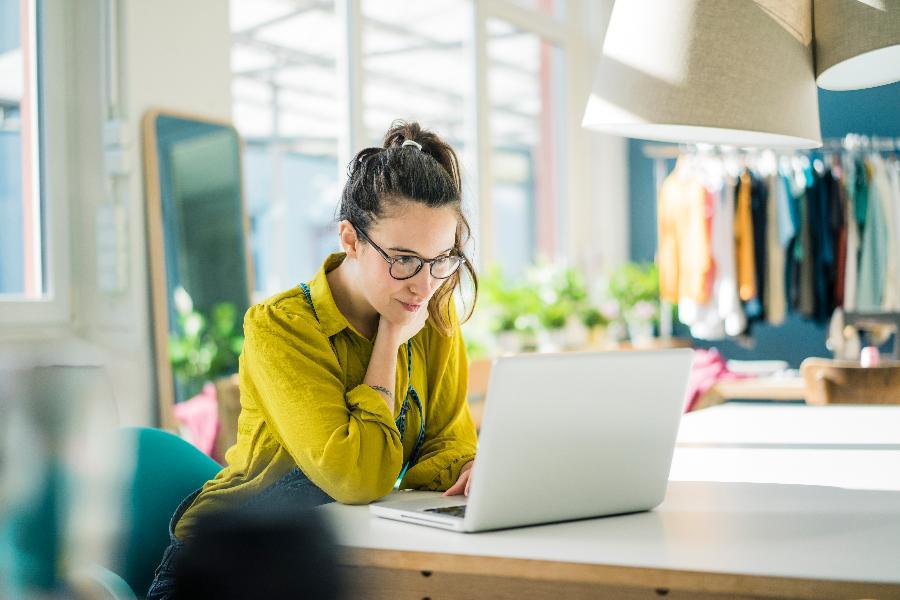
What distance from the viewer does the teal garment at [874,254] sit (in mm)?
5258

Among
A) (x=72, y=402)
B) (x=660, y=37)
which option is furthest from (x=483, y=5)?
(x=72, y=402)

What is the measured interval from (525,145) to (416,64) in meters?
1.37

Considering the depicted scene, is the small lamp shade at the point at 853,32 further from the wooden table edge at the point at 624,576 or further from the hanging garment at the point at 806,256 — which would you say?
the hanging garment at the point at 806,256

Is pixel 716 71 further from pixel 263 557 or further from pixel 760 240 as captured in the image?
pixel 760 240

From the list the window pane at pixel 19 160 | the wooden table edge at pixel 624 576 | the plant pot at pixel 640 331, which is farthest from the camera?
the plant pot at pixel 640 331

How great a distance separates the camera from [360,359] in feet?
5.70

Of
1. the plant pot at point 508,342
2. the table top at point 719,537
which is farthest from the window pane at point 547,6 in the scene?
the table top at point 719,537

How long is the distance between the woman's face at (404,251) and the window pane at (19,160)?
185 centimetres

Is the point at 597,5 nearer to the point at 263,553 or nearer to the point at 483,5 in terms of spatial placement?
the point at 483,5

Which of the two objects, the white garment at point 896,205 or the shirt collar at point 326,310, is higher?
the white garment at point 896,205

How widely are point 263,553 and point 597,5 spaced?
6.97 meters

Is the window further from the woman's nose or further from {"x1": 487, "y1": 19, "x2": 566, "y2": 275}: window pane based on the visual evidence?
the woman's nose

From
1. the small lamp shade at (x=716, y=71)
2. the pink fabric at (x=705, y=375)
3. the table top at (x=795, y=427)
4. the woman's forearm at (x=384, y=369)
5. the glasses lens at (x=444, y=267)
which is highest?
the small lamp shade at (x=716, y=71)

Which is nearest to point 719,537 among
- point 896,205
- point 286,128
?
point 286,128
